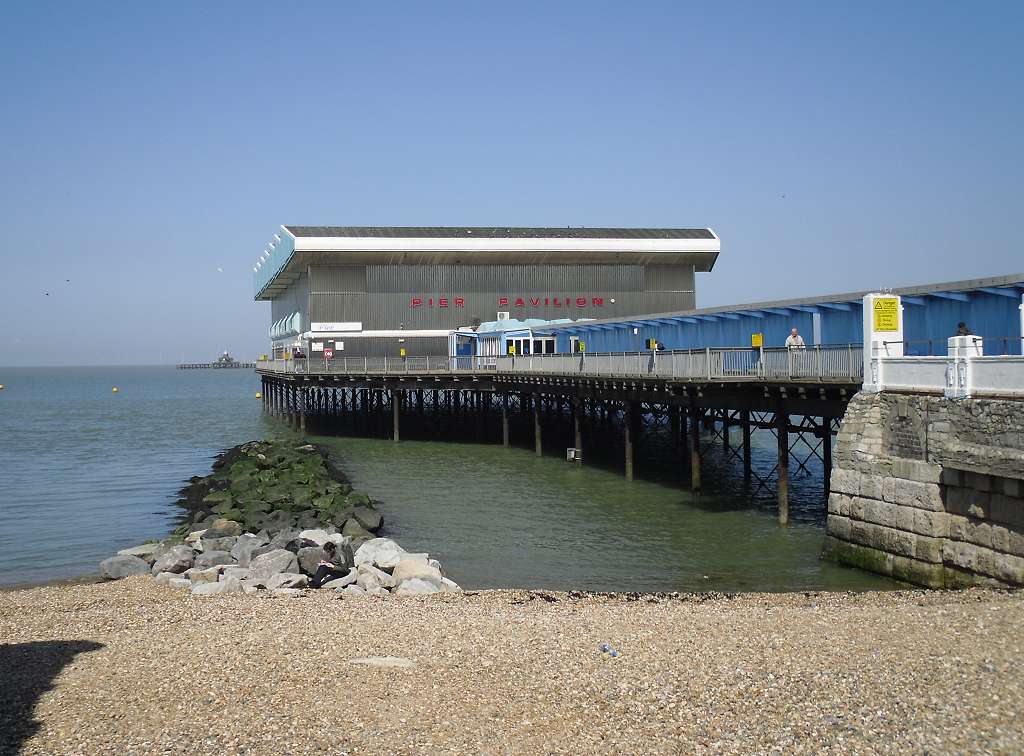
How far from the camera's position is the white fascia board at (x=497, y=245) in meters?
58.3

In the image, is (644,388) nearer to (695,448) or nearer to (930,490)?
(695,448)

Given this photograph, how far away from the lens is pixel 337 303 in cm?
5925

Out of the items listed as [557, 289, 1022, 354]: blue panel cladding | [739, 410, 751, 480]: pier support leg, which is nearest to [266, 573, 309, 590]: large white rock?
[557, 289, 1022, 354]: blue panel cladding

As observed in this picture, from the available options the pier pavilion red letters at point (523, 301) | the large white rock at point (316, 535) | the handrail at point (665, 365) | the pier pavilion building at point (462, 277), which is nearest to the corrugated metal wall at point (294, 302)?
the pier pavilion building at point (462, 277)

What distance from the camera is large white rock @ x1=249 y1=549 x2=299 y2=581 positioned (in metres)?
17.7

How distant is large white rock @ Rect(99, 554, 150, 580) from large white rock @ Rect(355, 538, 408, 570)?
13.5 ft

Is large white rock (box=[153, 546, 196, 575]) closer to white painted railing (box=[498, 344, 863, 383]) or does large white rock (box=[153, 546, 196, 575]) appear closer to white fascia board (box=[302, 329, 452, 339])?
white painted railing (box=[498, 344, 863, 383])

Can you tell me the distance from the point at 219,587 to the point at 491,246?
149 feet

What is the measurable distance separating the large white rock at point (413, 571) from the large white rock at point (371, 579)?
143mm

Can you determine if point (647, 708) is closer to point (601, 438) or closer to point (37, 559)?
point (37, 559)

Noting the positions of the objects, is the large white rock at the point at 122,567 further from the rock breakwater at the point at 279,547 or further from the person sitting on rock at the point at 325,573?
the person sitting on rock at the point at 325,573

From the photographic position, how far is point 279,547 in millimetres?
20016

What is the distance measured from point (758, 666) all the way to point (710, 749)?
2261 mm

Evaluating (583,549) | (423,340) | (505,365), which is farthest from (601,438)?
(583,549)
